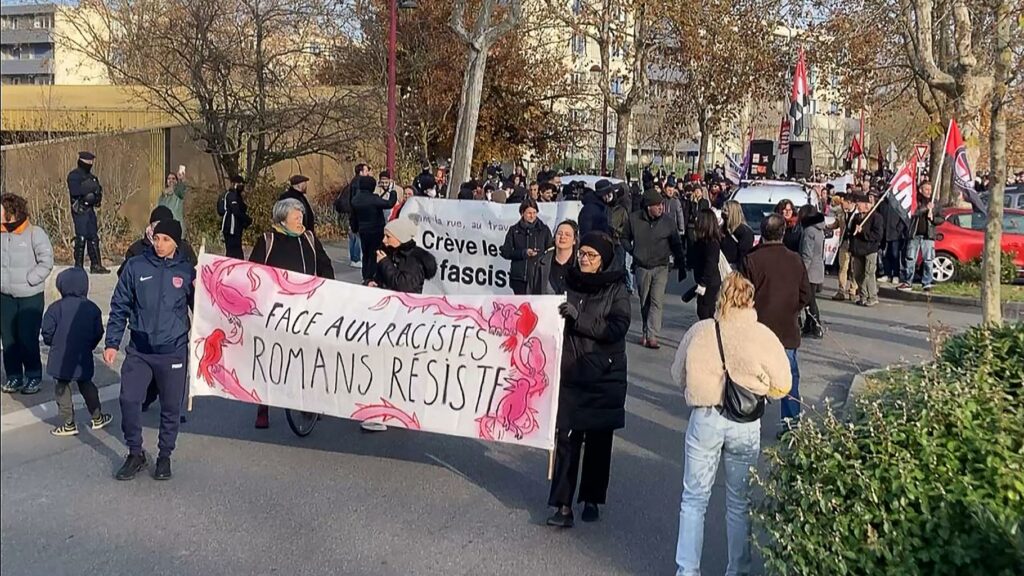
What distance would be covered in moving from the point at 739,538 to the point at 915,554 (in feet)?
3.61

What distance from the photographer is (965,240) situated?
18.3 meters

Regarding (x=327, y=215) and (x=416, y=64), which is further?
(x=416, y=64)

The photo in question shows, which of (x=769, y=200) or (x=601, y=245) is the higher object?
(x=769, y=200)

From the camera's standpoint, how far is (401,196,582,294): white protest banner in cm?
1220

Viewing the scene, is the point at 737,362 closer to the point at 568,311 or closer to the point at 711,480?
the point at 711,480

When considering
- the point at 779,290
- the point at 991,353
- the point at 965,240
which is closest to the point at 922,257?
the point at 965,240

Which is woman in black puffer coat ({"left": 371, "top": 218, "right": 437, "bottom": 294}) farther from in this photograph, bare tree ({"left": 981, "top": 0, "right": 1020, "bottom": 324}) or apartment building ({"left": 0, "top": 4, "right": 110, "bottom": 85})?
apartment building ({"left": 0, "top": 4, "right": 110, "bottom": 85})

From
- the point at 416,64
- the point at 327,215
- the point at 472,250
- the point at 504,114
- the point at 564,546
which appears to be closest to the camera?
the point at 564,546

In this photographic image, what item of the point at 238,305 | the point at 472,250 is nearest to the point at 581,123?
the point at 472,250

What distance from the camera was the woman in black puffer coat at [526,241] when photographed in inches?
426

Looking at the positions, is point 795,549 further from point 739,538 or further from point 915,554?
point 739,538

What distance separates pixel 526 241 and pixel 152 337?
16.9 feet

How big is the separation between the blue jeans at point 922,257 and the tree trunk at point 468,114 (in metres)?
8.96

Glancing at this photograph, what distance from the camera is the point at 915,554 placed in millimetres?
3984
